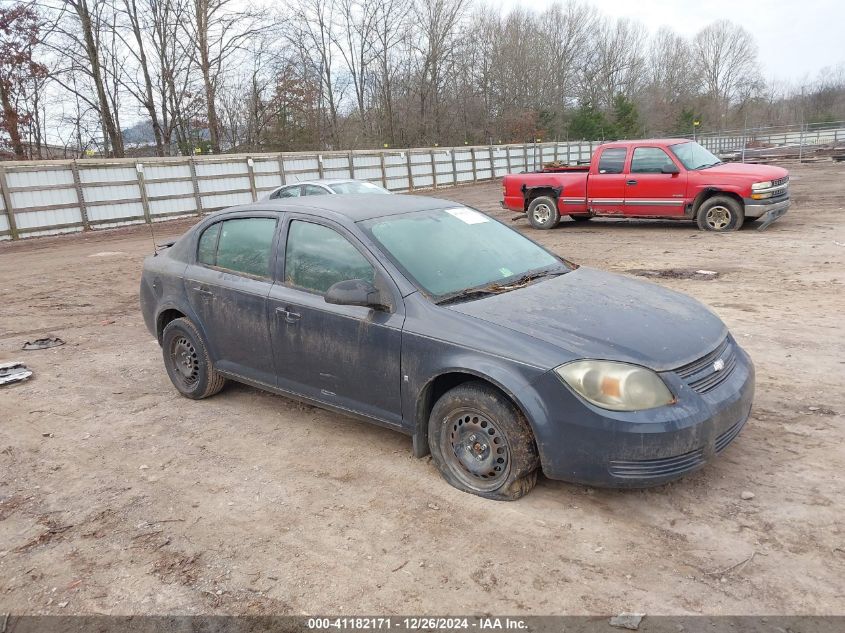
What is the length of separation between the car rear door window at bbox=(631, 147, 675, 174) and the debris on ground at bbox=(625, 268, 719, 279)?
13.5 feet

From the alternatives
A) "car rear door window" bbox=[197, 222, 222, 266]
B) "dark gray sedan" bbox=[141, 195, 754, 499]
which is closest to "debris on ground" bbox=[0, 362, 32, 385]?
"dark gray sedan" bbox=[141, 195, 754, 499]

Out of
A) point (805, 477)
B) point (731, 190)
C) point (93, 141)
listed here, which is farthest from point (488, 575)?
point (93, 141)

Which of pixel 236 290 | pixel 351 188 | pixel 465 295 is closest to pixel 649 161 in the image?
pixel 351 188

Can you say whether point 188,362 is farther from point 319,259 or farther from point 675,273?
point 675,273

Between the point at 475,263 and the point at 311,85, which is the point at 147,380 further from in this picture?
the point at 311,85

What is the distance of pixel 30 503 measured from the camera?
3.70 metres

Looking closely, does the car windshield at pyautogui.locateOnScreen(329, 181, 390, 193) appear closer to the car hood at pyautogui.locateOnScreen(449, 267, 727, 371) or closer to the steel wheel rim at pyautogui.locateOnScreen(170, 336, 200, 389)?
the steel wheel rim at pyautogui.locateOnScreen(170, 336, 200, 389)

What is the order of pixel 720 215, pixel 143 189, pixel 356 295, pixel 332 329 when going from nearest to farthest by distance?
pixel 356 295 → pixel 332 329 → pixel 720 215 → pixel 143 189

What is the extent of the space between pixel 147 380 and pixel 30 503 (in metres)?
2.18

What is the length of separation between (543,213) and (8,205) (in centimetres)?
1456

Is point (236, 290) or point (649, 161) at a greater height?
point (649, 161)

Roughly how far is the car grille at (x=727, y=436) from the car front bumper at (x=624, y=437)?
0.03m

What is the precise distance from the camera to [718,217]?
12594 millimetres

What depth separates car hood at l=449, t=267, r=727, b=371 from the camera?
10.6 ft
